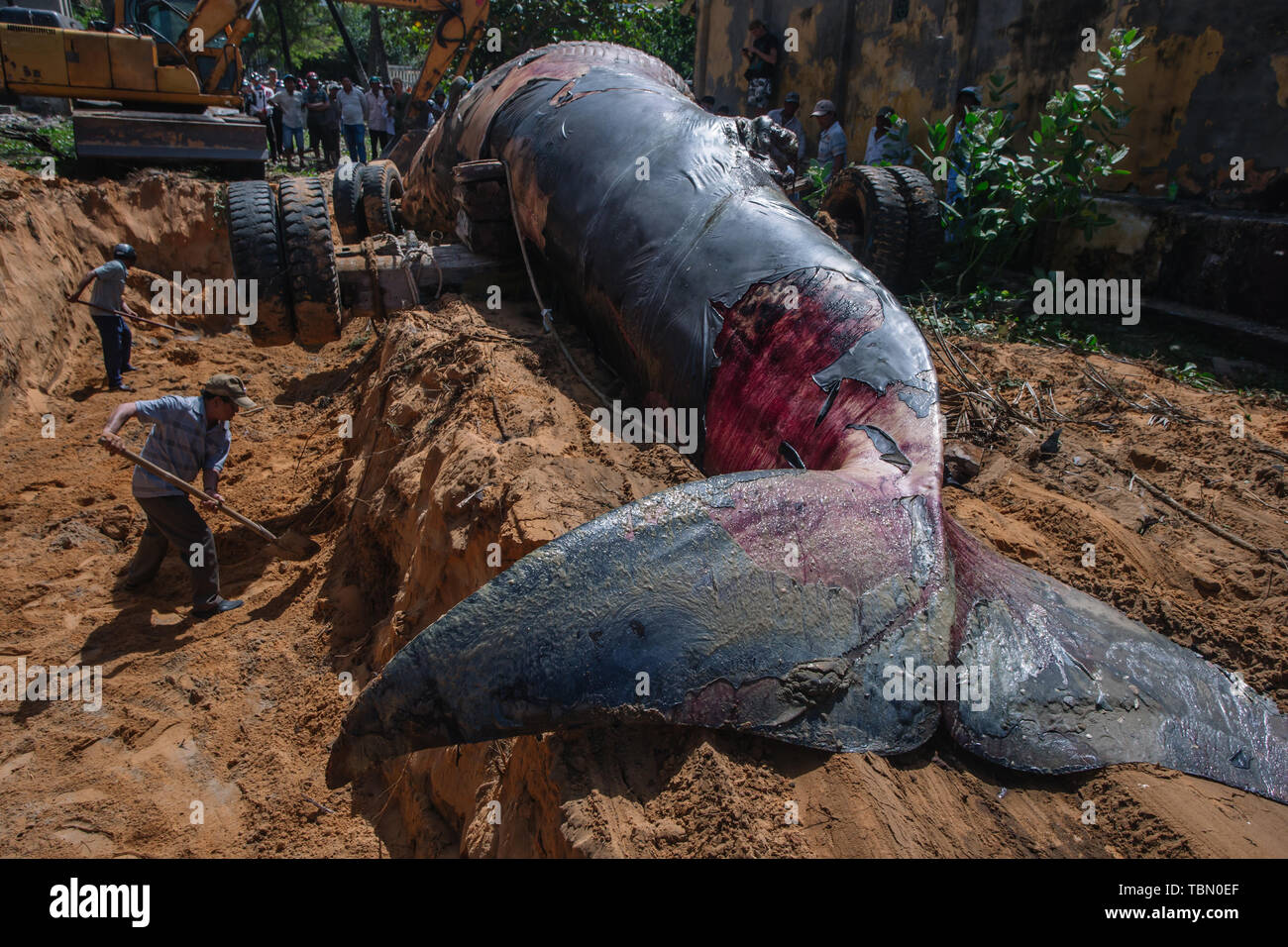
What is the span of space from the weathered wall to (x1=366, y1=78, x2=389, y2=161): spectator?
8733 mm

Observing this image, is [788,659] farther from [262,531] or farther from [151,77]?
[151,77]

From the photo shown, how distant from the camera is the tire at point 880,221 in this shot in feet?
21.2

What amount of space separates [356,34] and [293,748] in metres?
36.9

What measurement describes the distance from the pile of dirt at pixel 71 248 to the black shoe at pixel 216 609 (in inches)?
119

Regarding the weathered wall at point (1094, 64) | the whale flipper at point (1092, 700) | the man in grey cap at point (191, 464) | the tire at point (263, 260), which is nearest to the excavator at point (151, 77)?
the tire at point (263, 260)

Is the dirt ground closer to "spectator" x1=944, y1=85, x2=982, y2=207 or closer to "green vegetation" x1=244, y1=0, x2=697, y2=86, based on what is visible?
"spectator" x1=944, y1=85, x2=982, y2=207

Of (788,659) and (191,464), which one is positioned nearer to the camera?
(788,659)

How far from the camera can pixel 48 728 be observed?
3609 millimetres

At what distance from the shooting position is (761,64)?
11.0 metres

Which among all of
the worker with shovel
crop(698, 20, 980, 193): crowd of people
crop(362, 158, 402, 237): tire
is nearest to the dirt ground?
the worker with shovel

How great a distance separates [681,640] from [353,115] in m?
15.6

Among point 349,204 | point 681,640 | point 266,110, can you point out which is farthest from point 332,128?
point 681,640

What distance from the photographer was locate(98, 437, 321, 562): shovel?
4.16 metres

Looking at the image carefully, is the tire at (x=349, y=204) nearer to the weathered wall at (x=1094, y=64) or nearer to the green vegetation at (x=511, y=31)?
the green vegetation at (x=511, y=31)
